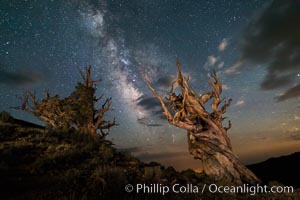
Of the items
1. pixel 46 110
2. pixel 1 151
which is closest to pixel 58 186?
pixel 1 151

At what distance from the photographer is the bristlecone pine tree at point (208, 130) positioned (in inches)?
503

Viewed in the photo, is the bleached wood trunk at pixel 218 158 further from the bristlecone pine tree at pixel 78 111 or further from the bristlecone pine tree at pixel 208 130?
the bristlecone pine tree at pixel 78 111

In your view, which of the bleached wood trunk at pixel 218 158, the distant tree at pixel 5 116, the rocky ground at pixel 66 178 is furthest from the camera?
the distant tree at pixel 5 116

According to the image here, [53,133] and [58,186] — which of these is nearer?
[58,186]

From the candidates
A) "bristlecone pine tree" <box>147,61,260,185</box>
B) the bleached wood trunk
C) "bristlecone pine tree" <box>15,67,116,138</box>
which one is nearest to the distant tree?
"bristlecone pine tree" <box>15,67,116,138</box>

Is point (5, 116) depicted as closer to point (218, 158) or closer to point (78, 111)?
point (78, 111)

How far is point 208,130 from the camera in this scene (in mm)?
14117

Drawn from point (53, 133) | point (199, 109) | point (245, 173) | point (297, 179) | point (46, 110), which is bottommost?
point (297, 179)

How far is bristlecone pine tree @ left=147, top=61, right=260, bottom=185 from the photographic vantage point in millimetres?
12776

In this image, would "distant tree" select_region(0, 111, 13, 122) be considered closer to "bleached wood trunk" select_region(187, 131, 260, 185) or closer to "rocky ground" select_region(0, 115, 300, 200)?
"rocky ground" select_region(0, 115, 300, 200)

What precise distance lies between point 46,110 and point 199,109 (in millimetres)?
19497

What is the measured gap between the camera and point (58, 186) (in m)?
6.91

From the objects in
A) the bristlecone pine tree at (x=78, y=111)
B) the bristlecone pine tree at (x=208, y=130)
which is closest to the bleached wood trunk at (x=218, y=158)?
the bristlecone pine tree at (x=208, y=130)

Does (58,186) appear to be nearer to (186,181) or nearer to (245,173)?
(186,181)
